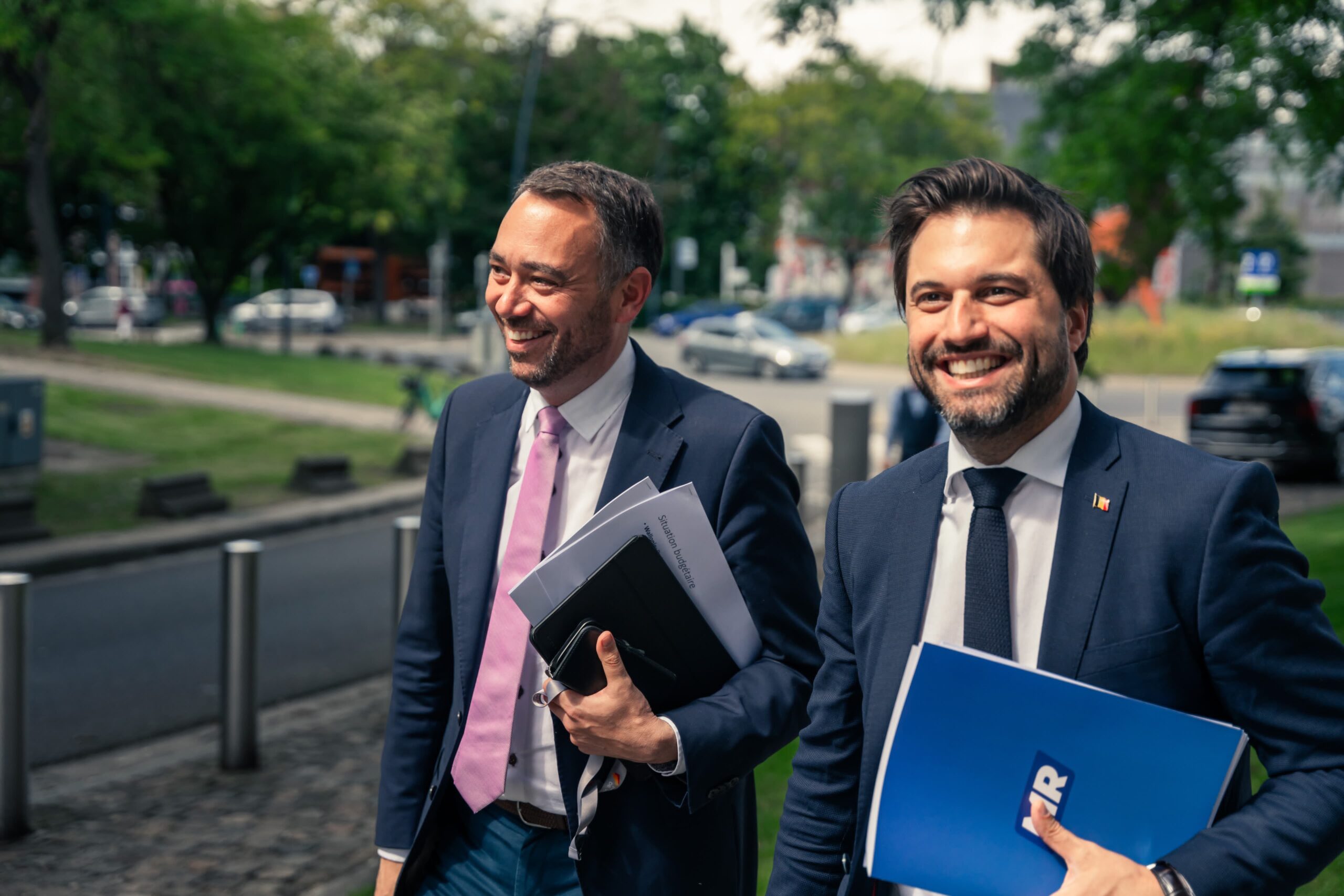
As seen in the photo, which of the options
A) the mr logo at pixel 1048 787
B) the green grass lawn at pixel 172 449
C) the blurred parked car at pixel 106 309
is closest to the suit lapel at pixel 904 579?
the mr logo at pixel 1048 787

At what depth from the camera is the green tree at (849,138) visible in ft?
191

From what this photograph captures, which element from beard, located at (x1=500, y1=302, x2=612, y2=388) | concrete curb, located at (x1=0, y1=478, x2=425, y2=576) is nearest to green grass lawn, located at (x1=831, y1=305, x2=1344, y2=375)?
concrete curb, located at (x1=0, y1=478, x2=425, y2=576)

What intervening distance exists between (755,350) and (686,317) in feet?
76.0

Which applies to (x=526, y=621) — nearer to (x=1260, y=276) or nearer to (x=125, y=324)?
(x=1260, y=276)

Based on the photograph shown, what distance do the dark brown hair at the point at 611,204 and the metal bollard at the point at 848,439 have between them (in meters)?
9.73

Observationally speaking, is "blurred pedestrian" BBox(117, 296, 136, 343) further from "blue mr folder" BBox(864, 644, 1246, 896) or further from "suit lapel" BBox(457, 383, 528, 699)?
"blue mr folder" BBox(864, 644, 1246, 896)

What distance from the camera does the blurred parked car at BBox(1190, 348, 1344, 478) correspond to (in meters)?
17.2

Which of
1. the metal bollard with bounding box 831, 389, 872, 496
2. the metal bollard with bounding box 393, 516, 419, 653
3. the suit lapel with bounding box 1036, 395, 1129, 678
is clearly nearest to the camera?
the suit lapel with bounding box 1036, 395, 1129, 678

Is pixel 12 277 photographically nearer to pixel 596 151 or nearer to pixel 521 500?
pixel 596 151

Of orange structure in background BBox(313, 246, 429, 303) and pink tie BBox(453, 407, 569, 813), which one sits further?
orange structure in background BBox(313, 246, 429, 303)

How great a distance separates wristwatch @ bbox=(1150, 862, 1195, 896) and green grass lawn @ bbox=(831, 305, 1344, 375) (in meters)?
36.6

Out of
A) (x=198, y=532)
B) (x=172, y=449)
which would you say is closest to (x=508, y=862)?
(x=198, y=532)

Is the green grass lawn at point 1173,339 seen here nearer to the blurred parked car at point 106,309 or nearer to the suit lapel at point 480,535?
the blurred parked car at point 106,309

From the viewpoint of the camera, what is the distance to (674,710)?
2254 mm
